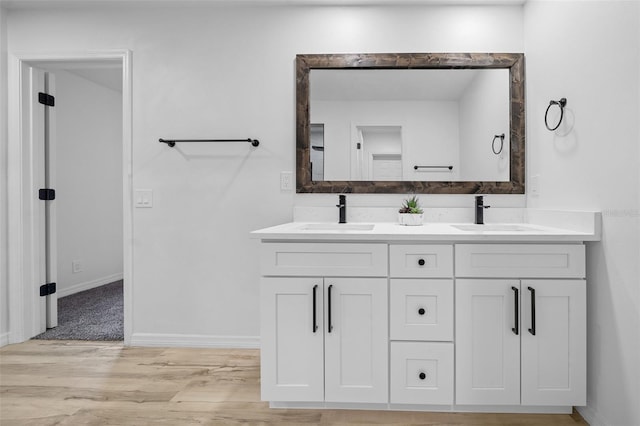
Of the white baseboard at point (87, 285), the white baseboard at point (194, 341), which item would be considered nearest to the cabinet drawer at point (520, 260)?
the white baseboard at point (194, 341)

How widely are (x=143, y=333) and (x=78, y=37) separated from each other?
1933mm

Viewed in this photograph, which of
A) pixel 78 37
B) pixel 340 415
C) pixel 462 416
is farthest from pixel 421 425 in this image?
pixel 78 37

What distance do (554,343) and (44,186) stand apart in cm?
314

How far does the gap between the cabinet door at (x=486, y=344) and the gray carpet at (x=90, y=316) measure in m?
2.17

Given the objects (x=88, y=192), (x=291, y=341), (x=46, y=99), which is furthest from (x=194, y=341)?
(x=88, y=192)

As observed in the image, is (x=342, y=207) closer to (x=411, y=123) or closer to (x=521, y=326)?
(x=411, y=123)

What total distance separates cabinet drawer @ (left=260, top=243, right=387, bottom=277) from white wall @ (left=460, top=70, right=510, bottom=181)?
1.00 metres

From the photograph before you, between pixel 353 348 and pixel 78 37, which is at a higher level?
pixel 78 37

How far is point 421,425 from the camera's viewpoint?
1595 millimetres

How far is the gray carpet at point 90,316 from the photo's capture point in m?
2.63

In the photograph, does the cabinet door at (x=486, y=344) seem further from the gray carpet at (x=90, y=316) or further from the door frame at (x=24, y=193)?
the gray carpet at (x=90, y=316)

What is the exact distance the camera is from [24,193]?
252 cm

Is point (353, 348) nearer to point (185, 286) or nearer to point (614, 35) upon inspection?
point (185, 286)

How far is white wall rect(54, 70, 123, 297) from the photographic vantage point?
3814 mm
